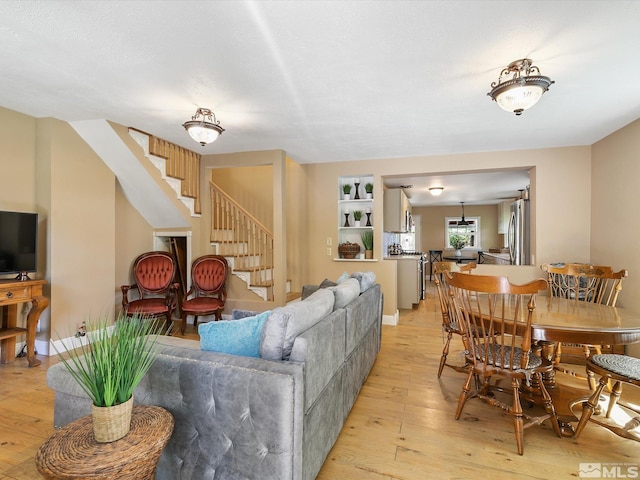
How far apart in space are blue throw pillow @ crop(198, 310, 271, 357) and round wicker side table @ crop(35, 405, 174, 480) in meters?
0.39

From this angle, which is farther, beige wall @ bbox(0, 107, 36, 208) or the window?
the window

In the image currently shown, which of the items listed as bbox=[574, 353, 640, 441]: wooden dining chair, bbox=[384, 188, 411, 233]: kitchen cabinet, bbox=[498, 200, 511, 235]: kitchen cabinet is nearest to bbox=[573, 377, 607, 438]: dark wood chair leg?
bbox=[574, 353, 640, 441]: wooden dining chair

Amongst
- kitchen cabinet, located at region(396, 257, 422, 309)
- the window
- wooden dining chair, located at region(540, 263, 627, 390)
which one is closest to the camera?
wooden dining chair, located at region(540, 263, 627, 390)

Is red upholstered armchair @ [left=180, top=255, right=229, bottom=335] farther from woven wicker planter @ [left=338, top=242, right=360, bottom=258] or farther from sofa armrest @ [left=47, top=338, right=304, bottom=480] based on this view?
sofa armrest @ [left=47, top=338, right=304, bottom=480]

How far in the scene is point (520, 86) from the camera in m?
2.18

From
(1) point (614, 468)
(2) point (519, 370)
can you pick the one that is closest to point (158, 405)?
(2) point (519, 370)

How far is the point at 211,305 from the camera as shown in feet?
13.6

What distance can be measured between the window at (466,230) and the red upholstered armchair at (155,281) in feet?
28.6

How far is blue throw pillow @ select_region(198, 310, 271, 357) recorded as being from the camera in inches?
64.2

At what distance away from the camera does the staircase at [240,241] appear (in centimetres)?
471

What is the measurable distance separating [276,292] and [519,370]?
3.13 metres

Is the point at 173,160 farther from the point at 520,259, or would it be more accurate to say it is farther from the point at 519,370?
the point at 520,259

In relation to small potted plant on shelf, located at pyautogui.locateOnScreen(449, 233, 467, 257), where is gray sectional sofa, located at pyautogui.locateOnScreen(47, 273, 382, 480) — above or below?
below

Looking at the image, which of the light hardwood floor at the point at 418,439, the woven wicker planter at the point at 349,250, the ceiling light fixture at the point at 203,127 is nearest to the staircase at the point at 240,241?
the woven wicker planter at the point at 349,250
